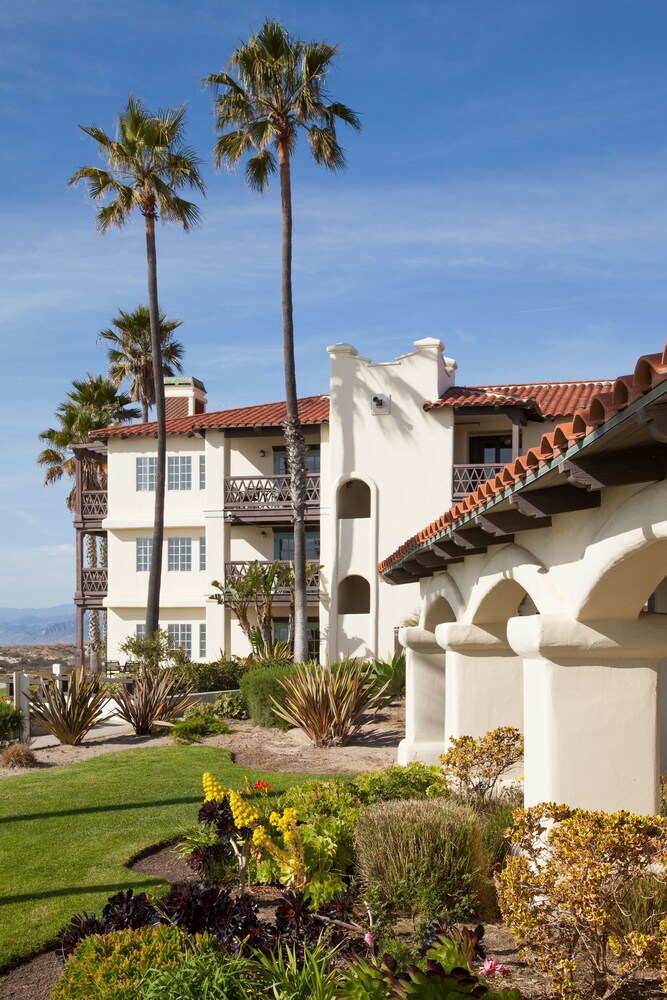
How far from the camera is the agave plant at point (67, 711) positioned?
19484 millimetres

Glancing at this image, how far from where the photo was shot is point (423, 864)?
25.8ft

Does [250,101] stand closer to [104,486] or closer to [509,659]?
[104,486]

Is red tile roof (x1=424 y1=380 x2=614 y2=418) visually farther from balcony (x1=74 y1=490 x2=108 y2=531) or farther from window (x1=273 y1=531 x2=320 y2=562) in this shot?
balcony (x1=74 y1=490 x2=108 y2=531)

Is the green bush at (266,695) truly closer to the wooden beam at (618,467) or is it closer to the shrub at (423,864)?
the shrub at (423,864)

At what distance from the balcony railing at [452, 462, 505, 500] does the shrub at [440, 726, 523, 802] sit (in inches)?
814

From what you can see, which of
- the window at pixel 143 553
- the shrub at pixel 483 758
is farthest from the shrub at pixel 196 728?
the window at pixel 143 553

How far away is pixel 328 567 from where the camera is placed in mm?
32062

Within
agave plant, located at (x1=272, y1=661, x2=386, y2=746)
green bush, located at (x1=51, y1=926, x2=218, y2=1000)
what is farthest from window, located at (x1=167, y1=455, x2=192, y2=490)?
green bush, located at (x1=51, y1=926, x2=218, y2=1000)

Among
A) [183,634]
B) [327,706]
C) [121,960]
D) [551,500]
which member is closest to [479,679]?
[551,500]

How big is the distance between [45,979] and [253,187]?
27.9 metres

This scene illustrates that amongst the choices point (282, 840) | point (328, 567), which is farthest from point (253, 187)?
point (282, 840)

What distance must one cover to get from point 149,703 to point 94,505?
1817cm

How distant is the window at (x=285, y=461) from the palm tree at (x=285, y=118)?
4288mm

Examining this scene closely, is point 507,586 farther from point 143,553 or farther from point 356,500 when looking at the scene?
point 143,553
